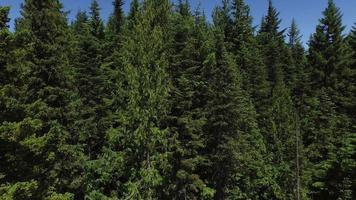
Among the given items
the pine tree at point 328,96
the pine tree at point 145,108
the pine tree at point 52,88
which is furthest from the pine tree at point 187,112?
the pine tree at point 328,96

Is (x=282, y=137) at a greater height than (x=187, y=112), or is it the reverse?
(x=187, y=112)

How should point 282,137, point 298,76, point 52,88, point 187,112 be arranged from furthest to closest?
point 298,76 < point 282,137 < point 187,112 < point 52,88

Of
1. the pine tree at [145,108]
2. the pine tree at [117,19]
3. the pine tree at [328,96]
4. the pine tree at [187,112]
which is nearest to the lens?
the pine tree at [145,108]

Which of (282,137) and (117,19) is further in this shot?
(117,19)

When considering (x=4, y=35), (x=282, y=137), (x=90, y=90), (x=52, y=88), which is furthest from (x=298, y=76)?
(x=4, y=35)

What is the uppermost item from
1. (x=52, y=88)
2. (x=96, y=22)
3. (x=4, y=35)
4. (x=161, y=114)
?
(x=96, y=22)

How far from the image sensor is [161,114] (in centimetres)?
3077

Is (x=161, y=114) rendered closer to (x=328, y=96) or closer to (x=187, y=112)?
(x=187, y=112)

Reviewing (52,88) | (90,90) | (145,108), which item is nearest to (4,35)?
(52,88)

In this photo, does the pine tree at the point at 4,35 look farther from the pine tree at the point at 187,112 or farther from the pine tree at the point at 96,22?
the pine tree at the point at 96,22

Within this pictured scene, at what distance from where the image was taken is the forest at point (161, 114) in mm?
20125

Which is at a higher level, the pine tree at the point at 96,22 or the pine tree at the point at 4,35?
the pine tree at the point at 96,22

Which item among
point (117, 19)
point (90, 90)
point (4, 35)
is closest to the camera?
point (4, 35)

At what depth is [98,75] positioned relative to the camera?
42594 mm
